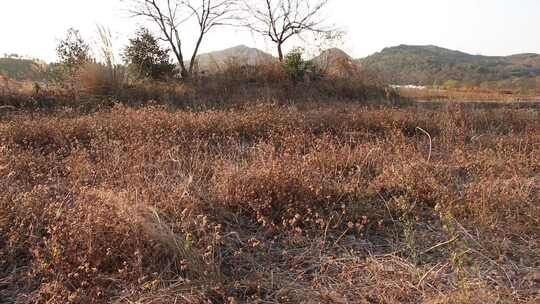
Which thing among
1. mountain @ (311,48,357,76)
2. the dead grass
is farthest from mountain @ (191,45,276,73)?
the dead grass

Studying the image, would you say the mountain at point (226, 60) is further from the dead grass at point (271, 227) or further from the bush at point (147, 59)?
the dead grass at point (271, 227)

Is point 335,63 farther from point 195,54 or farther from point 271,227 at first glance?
point 271,227

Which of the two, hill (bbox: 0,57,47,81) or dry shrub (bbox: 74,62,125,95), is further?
hill (bbox: 0,57,47,81)

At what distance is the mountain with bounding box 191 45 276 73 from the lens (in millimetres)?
12320

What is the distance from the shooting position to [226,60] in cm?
1248

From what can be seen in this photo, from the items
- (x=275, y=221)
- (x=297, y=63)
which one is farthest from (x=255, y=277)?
(x=297, y=63)

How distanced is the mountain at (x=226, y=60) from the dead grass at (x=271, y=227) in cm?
801

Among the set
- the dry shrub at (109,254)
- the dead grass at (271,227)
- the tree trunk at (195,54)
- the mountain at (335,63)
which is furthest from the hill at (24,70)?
the dry shrub at (109,254)

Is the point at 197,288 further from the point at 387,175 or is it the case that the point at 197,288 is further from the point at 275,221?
the point at 387,175

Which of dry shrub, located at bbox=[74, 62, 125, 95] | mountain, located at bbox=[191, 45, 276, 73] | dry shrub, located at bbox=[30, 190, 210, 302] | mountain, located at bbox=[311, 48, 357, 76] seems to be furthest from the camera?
mountain, located at bbox=[311, 48, 357, 76]

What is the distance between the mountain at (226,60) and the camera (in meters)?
12.3

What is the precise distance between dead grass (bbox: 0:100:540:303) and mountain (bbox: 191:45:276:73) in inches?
315

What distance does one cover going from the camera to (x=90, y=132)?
5.58m

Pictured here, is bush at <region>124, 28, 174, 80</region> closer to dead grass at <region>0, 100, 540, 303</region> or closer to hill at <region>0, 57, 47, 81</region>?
hill at <region>0, 57, 47, 81</region>
